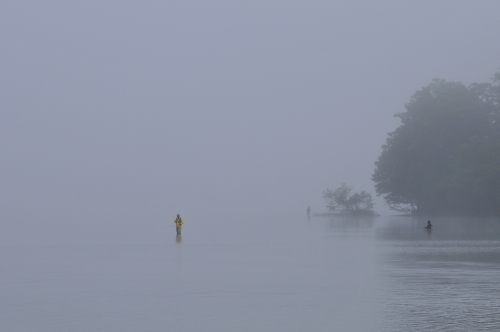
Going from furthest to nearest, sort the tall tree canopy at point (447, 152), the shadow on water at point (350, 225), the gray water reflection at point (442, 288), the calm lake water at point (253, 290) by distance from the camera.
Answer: the tall tree canopy at point (447, 152) → the shadow on water at point (350, 225) → the calm lake water at point (253, 290) → the gray water reflection at point (442, 288)

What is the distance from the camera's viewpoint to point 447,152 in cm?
8144

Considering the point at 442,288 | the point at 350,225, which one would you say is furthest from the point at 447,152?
the point at 442,288

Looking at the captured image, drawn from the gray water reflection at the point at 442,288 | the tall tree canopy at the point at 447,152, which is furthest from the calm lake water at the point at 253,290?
the tall tree canopy at the point at 447,152

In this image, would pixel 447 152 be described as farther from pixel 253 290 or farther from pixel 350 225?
pixel 253 290

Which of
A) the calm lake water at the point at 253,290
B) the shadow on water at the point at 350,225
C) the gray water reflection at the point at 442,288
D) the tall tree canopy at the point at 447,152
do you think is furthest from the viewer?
the tall tree canopy at the point at 447,152

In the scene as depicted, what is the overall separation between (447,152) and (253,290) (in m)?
66.4

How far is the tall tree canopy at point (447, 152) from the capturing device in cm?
7250

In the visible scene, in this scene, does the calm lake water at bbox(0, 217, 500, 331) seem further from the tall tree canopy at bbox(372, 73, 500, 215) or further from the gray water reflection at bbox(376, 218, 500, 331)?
the tall tree canopy at bbox(372, 73, 500, 215)

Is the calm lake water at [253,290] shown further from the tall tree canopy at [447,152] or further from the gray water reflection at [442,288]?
the tall tree canopy at [447,152]

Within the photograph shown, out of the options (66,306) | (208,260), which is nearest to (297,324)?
(66,306)

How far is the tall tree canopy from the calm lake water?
141ft

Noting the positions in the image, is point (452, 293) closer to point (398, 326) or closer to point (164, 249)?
point (398, 326)

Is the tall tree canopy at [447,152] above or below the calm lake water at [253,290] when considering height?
above

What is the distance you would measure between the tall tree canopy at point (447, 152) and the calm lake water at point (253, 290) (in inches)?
1687
